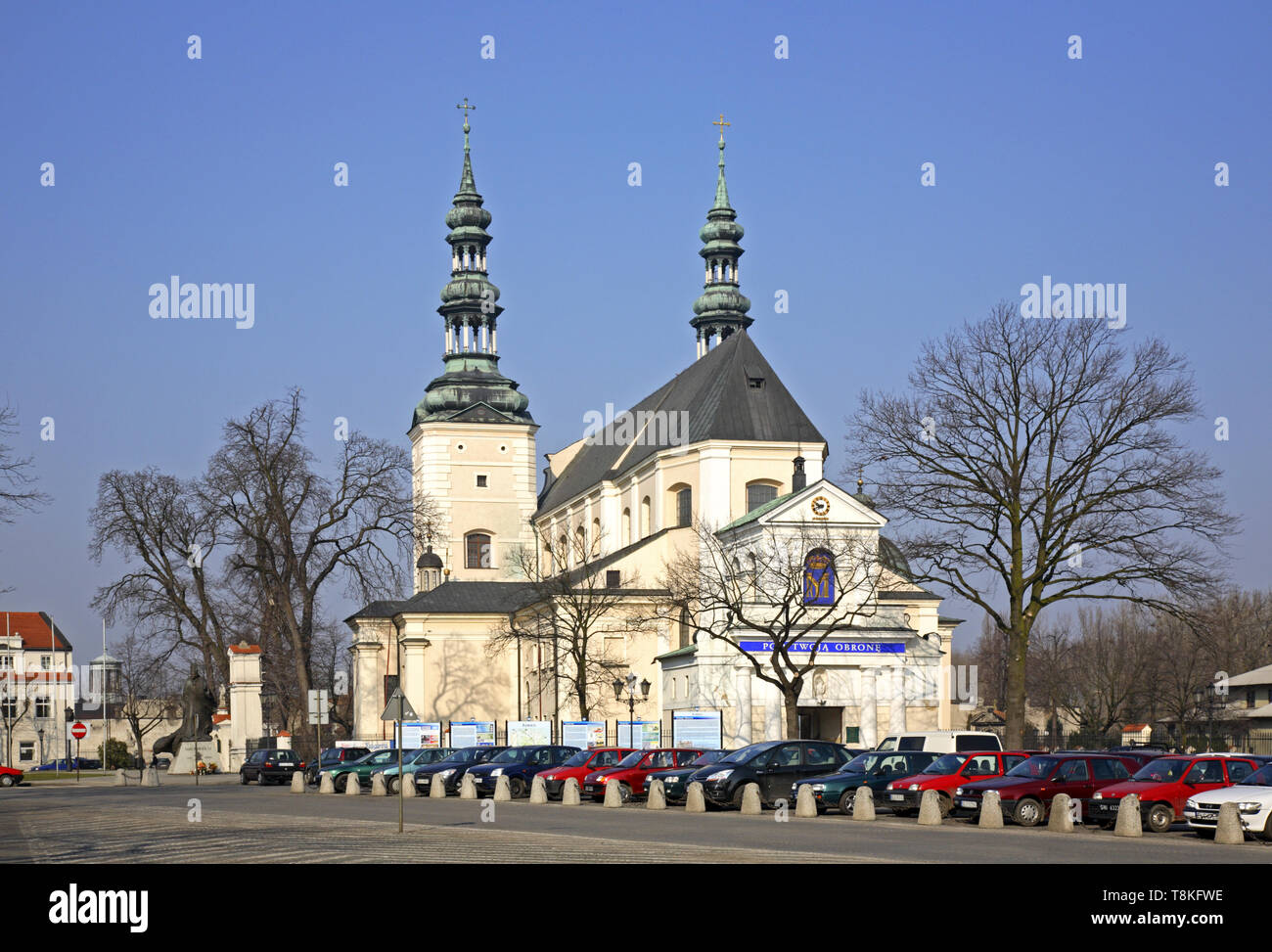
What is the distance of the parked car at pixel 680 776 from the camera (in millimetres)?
34562

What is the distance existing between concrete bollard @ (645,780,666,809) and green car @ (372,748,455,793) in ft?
31.9

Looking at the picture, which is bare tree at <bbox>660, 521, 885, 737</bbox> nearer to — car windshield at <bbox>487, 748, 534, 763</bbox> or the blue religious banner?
the blue religious banner

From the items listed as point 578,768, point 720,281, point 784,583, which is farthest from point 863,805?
point 720,281

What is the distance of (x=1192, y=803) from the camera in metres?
24.1

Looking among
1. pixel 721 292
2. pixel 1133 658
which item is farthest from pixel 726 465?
pixel 1133 658

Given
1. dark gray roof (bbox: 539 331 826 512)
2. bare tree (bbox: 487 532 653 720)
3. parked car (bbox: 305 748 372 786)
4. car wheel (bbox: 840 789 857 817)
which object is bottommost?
parked car (bbox: 305 748 372 786)

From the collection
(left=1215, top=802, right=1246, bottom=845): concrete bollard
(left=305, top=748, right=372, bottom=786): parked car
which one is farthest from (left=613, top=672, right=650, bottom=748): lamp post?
(left=1215, top=802, right=1246, bottom=845): concrete bollard

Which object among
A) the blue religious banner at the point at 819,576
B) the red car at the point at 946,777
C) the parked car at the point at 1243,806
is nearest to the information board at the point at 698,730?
the blue religious banner at the point at 819,576

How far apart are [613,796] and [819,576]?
2595cm

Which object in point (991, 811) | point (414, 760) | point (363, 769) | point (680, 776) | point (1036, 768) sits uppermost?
point (1036, 768)

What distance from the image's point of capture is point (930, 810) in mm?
27188

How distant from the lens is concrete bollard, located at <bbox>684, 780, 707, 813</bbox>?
31.9 meters

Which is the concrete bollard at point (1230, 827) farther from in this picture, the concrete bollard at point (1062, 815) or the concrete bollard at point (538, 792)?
the concrete bollard at point (538, 792)

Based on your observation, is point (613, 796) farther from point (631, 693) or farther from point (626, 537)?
point (626, 537)
